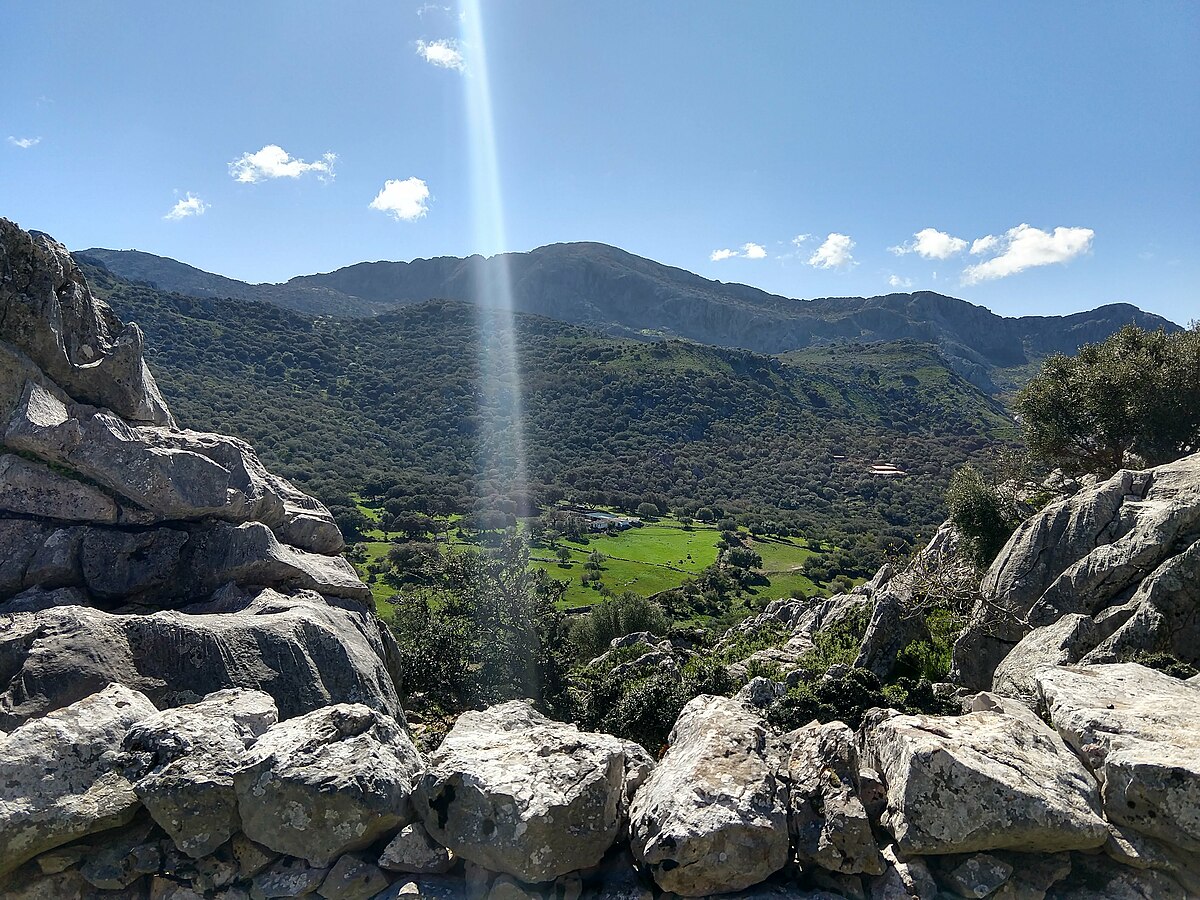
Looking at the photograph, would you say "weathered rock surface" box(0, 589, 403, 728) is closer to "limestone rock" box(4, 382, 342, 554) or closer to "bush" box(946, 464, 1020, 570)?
"limestone rock" box(4, 382, 342, 554)

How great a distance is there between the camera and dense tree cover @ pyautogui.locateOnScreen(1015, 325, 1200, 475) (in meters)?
27.0

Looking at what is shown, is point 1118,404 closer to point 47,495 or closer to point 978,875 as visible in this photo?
point 978,875

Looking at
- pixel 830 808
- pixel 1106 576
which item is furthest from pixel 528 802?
pixel 1106 576

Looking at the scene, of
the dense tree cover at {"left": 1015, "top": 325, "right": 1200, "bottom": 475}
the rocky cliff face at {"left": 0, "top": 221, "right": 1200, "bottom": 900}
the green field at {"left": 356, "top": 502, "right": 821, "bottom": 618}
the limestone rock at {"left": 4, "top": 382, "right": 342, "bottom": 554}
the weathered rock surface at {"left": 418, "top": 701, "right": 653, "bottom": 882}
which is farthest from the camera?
the green field at {"left": 356, "top": 502, "right": 821, "bottom": 618}

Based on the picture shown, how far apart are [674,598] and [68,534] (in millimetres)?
80638

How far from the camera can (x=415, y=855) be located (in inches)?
301

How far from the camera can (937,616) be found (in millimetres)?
28656

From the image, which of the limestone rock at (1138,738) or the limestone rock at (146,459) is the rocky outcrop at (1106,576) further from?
the limestone rock at (146,459)

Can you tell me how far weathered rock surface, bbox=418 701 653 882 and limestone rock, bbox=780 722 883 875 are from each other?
224 centimetres

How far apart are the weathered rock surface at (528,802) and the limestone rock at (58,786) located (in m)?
3.76

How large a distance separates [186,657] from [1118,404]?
36.5m

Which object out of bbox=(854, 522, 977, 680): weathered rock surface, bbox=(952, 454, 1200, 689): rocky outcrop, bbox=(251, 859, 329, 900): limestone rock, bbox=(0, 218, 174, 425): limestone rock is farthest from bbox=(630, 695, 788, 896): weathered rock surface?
bbox=(0, 218, 174, 425): limestone rock

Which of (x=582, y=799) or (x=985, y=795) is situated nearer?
(x=985, y=795)

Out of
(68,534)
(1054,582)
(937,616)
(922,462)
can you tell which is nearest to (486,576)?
(937,616)
